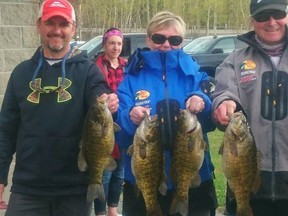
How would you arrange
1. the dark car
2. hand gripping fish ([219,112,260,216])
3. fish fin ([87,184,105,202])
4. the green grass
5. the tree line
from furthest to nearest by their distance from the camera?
the tree line, the dark car, the green grass, fish fin ([87,184,105,202]), hand gripping fish ([219,112,260,216])

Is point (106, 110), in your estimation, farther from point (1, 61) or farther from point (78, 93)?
point (1, 61)

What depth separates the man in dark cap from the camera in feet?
12.6

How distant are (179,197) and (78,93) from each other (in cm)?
105

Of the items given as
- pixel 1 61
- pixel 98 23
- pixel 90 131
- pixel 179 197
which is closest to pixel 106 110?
pixel 90 131

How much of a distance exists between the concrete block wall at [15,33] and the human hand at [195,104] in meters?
4.26

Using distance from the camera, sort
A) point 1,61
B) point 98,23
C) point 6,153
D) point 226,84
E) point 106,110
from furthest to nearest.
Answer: point 98,23 < point 1,61 < point 6,153 < point 226,84 < point 106,110

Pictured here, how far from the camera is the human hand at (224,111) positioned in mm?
3611

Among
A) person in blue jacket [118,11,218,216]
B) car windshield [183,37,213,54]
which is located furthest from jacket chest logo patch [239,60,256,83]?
car windshield [183,37,213,54]

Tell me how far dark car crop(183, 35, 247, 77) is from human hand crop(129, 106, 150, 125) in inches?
656

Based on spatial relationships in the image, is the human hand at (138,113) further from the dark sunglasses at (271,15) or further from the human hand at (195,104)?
the dark sunglasses at (271,15)

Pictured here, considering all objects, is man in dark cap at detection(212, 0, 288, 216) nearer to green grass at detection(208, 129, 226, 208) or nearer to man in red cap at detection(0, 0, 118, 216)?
man in red cap at detection(0, 0, 118, 216)

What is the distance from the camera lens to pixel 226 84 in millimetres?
3988

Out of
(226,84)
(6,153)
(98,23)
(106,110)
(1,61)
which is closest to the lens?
(106,110)

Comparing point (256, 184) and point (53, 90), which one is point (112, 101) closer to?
point (53, 90)
